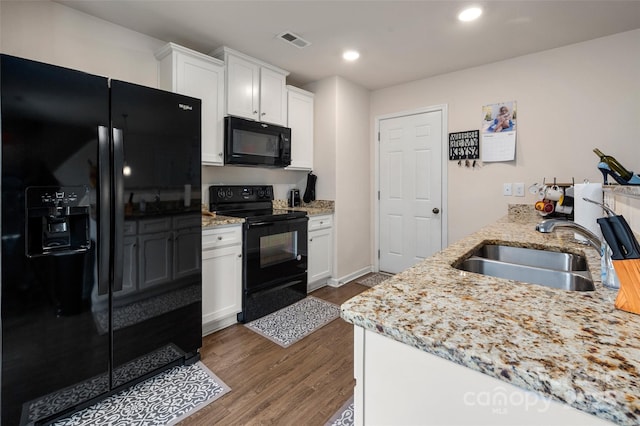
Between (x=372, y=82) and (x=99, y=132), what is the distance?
2.95m

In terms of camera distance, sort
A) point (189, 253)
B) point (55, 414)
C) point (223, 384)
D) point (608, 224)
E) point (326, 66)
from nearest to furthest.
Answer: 1. point (608, 224)
2. point (55, 414)
3. point (223, 384)
4. point (189, 253)
5. point (326, 66)

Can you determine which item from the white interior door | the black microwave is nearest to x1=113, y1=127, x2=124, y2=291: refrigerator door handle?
the black microwave

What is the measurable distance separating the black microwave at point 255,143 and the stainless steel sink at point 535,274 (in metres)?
2.11

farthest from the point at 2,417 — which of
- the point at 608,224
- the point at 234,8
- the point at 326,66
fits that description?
the point at 326,66

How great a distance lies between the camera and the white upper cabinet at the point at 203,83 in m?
2.41

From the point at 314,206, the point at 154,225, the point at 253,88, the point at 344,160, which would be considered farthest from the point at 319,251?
the point at 154,225

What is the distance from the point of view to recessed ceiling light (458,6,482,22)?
2150mm

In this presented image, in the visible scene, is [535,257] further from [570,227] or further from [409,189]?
[409,189]

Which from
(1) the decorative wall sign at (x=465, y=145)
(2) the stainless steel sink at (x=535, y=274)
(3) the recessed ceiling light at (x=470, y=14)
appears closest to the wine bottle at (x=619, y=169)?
(2) the stainless steel sink at (x=535, y=274)

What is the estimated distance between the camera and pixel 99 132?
1571mm

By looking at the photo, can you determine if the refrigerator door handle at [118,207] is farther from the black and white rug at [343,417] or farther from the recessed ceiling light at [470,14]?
the recessed ceiling light at [470,14]

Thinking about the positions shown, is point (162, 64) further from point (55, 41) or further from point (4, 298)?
point (4, 298)

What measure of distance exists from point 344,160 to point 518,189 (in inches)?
70.3

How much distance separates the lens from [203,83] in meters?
2.55
